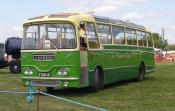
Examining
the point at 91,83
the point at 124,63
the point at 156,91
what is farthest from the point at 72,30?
the point at 124,63

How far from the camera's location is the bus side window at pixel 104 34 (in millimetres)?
19688

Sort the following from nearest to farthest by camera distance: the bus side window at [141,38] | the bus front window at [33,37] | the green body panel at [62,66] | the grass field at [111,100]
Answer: the grass field at [111,100] → the green body panel at [62,66] → the bus front window at [33,37] → the bus side window at [141,38]

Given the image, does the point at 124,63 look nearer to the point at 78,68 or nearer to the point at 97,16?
the point at 97,16

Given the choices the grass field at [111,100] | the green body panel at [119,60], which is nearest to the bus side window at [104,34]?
the green body panel at [119,60]

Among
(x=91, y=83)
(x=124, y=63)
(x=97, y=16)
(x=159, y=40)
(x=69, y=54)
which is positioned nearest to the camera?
(x=69, y=54)

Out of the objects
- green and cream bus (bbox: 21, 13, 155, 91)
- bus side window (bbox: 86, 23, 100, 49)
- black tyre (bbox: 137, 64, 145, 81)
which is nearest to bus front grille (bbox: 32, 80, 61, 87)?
green and cream bus (bbox: 21, 13, 155, 91)

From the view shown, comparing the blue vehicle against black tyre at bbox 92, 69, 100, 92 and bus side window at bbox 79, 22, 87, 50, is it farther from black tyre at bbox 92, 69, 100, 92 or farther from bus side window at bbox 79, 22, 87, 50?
bus side window at bbox 79, 22, 87, 50

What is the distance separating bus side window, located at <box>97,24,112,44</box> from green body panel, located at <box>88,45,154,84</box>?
233 mm

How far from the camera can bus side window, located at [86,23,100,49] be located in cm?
1850

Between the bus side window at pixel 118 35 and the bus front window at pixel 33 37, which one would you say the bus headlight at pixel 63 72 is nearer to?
the bus front window at pixel 33 37

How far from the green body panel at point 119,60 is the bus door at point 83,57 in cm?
32

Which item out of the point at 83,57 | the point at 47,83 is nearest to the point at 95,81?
the point at 83,57

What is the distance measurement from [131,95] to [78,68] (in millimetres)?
2004

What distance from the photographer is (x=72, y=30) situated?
1762cm
